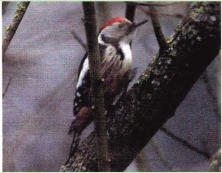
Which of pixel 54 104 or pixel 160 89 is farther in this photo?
pixel 54 104

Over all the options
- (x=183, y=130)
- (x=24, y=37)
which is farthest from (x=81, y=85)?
(x=183, y=130)

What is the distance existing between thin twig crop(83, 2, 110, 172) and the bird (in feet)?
0.49

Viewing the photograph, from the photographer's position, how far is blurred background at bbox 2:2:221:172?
816mm

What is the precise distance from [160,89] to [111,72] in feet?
0.58

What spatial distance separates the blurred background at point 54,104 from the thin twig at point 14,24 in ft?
0.08

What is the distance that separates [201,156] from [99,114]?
1.17 ft

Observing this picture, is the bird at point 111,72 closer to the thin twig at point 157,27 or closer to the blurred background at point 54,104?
the blurred background at point 54,104

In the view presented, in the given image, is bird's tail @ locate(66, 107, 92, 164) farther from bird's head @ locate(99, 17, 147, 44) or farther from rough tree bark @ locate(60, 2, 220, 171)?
bird's head @ locate(99, 17, 147, 44)

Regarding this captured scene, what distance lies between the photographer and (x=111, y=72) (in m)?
0.87

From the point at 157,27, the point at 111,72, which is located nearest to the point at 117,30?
the point at 111,72

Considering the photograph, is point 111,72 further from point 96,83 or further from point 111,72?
point 96,83

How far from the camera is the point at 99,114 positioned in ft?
2.15

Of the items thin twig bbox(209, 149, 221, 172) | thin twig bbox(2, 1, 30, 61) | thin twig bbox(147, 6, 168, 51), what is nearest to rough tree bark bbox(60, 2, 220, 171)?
thin twig bbox(147, 6, 168, 51)

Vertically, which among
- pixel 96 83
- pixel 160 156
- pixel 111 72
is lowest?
pixel 160 156
